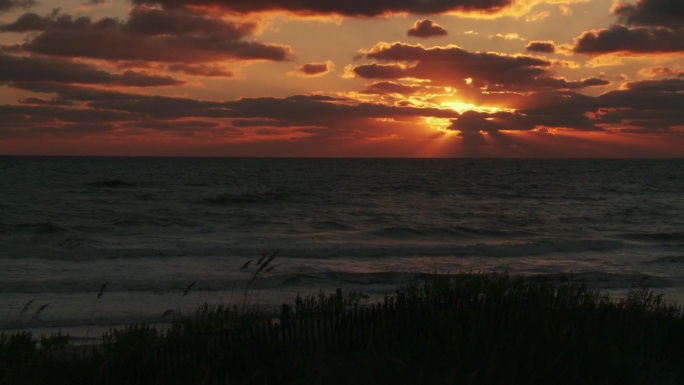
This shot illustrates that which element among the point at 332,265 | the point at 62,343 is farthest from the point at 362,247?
the point at 62,343

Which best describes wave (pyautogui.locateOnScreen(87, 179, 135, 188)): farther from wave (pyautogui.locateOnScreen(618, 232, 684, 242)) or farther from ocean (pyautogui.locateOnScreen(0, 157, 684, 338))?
wave (pyautogui.locateOnScreen(618, 232, 684, 242))

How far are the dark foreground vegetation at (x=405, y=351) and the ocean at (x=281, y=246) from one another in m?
1.66

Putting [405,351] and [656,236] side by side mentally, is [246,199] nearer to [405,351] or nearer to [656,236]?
[656,236]

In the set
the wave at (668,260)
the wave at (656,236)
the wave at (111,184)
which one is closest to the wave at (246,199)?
the wave at (111,184)

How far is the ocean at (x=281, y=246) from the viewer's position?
1420 cm

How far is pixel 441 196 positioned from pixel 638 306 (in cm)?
3941

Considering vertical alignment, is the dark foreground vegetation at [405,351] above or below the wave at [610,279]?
above

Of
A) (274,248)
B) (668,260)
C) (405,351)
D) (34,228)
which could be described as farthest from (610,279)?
(34,228)

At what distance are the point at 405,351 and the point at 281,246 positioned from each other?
15748 millimetres

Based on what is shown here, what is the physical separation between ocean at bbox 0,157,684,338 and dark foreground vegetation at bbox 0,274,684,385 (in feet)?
5.44

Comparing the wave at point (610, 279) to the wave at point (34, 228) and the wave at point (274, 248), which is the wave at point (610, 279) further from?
the wave at point (34, 228)

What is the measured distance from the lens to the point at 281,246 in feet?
71.7

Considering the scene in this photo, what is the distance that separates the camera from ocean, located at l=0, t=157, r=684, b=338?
1420 centimetres

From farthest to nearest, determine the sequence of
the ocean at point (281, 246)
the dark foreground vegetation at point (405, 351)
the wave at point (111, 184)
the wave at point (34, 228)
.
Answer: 1. the wave at point (111, 184)
2. the wave at point (34, 228)
3. the ocean at point (281, 246)
4. the dark foreground vegetation at point (405, 351)
